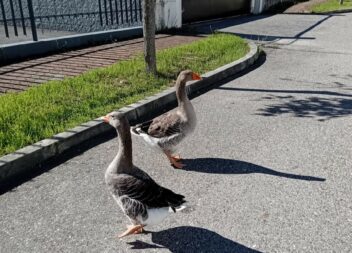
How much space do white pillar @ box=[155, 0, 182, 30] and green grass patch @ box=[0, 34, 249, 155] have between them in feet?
13.2

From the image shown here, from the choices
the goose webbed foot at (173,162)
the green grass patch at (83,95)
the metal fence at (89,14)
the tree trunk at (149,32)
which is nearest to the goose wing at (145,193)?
the goose webbed foot at (173,162)

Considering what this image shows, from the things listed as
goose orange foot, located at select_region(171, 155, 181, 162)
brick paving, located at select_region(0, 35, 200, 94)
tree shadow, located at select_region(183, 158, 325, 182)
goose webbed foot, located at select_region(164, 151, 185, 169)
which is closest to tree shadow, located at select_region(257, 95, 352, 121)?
tree shadow, located at select_region(183, 158, 325, 182)

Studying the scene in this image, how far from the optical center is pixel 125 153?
325cm

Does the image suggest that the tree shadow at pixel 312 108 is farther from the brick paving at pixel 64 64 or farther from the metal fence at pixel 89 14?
the metal fence at pixel 89 14

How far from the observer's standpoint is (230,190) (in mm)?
3936

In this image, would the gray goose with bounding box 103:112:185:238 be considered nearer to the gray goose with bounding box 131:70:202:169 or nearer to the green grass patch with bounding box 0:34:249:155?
the gray goose with bounding box 131:70:202:169

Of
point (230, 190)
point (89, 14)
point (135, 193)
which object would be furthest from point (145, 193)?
point (89, 14)

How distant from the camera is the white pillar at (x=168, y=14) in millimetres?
12773

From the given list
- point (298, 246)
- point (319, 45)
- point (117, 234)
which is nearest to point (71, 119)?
point (117, 234)

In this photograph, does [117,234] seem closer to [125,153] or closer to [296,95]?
[125,153]

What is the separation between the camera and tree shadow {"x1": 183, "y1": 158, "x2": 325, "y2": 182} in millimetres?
4250

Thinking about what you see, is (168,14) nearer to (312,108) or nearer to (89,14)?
(89,14)

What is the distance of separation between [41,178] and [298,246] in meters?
2.70

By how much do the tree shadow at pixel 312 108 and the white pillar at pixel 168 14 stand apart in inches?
277
